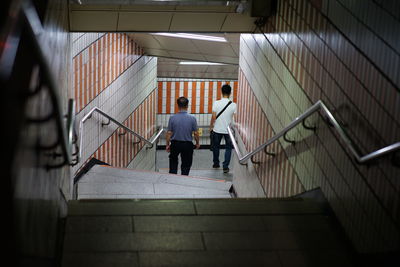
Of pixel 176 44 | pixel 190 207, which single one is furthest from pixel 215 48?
pixel 190 207

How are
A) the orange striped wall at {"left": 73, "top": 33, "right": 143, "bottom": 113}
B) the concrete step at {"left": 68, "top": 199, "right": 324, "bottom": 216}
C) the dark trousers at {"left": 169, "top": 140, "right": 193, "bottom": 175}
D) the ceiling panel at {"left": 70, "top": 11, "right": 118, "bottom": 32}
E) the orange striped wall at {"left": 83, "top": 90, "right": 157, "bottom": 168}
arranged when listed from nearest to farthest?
the concrete step at {"left": 68, "top": 199, "right": 324, "bottom": 216} < the ceiling panel at {"left": 70, "top": 11, "right": 118, "bottom": 32} < the orange striped wall at {"left": 73, "top": 33, "right": 143, "bottom": 113} < the dark trousers at {"left": 169, "top": 140, "right": 193, "bottom": 175} < the orange striped wall at {"left": 83, "top": 90, "right": 157, "bottom": 168}

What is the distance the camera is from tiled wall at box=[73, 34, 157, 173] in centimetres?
638

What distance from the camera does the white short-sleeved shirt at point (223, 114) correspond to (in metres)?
7.35

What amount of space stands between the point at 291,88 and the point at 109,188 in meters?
2.60

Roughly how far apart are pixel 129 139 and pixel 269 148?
13.9 feet

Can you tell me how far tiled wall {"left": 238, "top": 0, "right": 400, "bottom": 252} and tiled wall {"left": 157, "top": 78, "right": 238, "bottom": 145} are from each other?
7.86 metres

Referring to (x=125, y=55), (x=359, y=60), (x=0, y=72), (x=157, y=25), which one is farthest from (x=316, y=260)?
(x=125, y=55)

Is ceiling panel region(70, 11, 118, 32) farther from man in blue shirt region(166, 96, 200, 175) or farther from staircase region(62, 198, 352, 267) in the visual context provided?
staircase region(62, 198, 352, 267)

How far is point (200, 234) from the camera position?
3.15 meters

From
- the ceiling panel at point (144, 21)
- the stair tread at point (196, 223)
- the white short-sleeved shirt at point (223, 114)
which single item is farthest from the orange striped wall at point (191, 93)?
the stair tread at point (196, 223)

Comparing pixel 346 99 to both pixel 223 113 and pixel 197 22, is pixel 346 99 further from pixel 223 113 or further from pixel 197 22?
pixel 223 113

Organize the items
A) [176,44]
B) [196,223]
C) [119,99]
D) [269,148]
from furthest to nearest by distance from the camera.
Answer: [176,44] → [119,99] → [269,148] → [196,223]

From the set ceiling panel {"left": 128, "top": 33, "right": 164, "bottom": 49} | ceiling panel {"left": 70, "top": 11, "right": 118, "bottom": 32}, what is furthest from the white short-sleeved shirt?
ceiling panel {"left": 70, "top": 11, "right": 118, "bottom": 32}

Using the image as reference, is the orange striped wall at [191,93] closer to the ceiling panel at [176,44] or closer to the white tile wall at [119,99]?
the white tile wall at [119,99]
